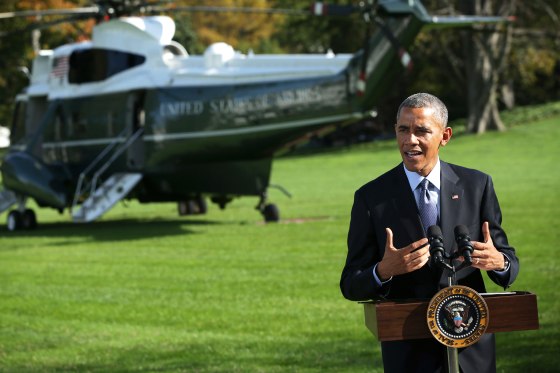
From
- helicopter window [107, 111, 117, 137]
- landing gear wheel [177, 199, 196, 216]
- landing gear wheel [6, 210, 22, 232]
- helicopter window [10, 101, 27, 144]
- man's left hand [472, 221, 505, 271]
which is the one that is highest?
man's left hand [472, 221, 505, 271]

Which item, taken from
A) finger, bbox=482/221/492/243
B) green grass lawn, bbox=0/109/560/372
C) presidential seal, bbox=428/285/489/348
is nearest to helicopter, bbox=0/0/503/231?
green grass lawn, bbox=0/109/560/372

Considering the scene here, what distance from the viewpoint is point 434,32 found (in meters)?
57.9

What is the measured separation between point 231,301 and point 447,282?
30.1ft

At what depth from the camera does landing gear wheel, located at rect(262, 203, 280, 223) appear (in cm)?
2484

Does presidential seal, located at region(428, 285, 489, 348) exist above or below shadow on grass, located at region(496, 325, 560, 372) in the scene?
above

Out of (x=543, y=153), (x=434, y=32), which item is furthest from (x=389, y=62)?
(x=434, y=32)

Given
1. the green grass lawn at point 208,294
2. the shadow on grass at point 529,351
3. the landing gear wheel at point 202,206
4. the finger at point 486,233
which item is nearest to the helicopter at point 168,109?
the landing gear wheel at point 202,206

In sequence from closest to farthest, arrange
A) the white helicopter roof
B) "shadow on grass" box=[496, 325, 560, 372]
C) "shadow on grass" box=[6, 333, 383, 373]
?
"shadow on grass" box=[496, 325, 560, 372] → "shadow on grass" box=[6, 333, 383, 373] → the white helicopter roof

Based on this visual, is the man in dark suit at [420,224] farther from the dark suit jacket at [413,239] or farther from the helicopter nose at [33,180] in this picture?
the helicopter nose at [33,180]

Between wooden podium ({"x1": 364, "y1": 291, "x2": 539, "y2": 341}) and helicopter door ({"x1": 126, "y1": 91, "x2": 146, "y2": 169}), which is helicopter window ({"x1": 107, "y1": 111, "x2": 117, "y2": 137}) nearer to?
helicopter door ({"x1": 126, "y1": 91, "x2": 146, "y2": 169})

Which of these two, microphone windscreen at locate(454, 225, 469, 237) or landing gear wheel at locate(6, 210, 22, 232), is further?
landing gear wheel at locate(6, 210, 22, 232)

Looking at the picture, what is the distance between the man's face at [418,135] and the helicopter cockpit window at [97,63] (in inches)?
794

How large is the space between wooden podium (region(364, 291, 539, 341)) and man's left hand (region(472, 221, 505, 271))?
0.12 meters

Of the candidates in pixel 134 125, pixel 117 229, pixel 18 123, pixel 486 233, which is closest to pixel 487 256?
pixel 486 233
